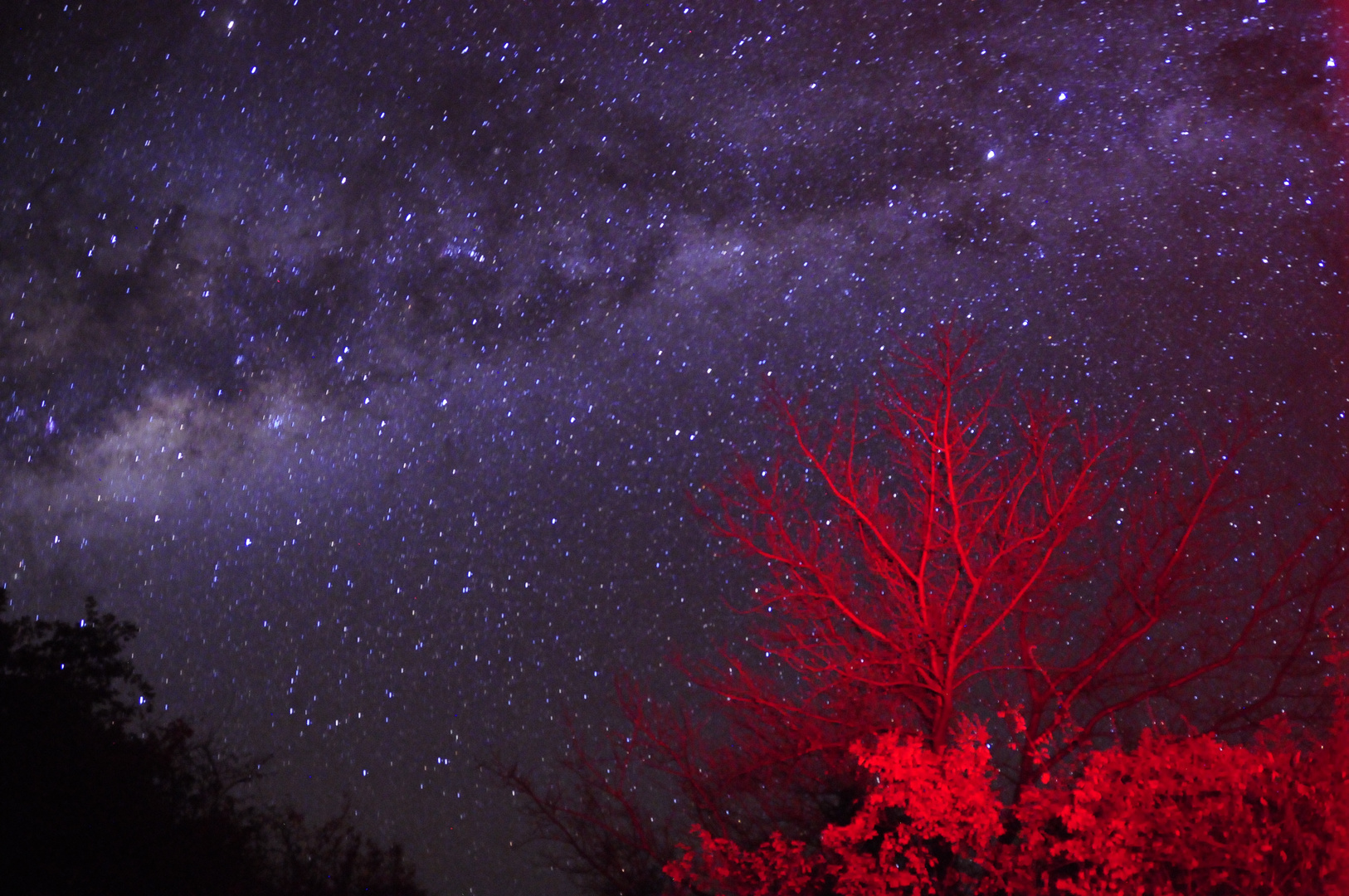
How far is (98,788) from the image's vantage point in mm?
15305

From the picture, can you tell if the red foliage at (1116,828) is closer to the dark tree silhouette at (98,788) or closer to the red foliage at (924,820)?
the red foliage at (924,820)

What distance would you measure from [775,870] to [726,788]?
3.96 ft

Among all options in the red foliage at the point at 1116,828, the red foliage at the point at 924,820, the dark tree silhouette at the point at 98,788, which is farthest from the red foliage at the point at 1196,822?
the dark tree silhouette at the point at 98,788

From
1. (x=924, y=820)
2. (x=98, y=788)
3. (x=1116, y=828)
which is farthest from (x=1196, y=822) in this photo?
(x=98, y=788)

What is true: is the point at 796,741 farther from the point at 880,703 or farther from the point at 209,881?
the point at 209,881

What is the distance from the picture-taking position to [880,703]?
30.4 feet

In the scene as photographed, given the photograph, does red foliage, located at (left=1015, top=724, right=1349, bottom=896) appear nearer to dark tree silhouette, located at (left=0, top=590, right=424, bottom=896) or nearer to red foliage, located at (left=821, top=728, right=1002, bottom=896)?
red foliage, located at (left=821, top=728, right=1002, bottom=896)

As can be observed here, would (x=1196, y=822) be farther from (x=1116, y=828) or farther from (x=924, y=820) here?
(x=924, y=820)

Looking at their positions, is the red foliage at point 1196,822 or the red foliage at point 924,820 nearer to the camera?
the red foliage at point 1196,822

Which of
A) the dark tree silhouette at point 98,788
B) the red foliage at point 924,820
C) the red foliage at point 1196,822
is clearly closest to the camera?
the red foliage at point 1196,822

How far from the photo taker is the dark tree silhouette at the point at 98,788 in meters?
14.1

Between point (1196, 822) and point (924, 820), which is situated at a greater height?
point (924, 820)

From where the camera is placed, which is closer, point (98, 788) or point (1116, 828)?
point (1116, 828)

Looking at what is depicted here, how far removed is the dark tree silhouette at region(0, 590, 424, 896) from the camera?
14102mm
